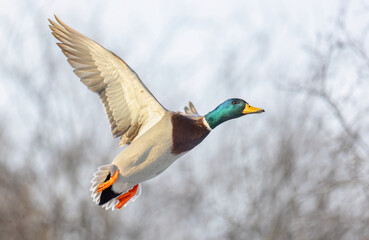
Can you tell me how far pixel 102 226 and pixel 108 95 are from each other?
10094 millimetres

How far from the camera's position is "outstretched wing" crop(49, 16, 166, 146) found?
14.2 feet

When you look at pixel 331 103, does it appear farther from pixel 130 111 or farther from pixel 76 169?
pixel 76 169

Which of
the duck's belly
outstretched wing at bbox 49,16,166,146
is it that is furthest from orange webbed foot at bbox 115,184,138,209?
the duck's belly

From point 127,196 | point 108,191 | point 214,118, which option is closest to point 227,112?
point 214,118

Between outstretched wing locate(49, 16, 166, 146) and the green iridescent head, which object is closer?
the green iridescent head

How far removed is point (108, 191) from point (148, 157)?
0.49 meters

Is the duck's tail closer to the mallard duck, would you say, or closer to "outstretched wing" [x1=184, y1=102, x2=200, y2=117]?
the mallard duck

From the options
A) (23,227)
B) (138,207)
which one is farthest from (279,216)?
(23,227)

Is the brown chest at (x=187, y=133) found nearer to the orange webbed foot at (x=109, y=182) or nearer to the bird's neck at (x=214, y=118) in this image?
the bird's neck at (x=214, y=118)

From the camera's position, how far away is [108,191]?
4.29 meters

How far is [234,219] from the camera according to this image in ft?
39.8

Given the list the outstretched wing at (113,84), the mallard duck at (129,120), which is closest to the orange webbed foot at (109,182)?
the mallard duck at (129,120)

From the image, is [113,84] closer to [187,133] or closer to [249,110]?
[187,133]

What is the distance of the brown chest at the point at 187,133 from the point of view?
155 inches
